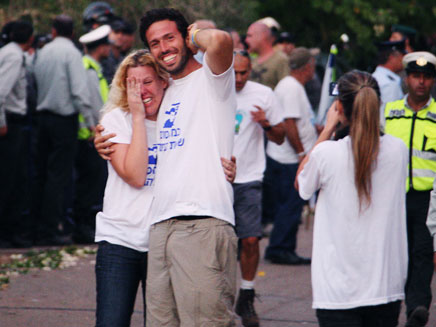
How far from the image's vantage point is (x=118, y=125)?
4.46m

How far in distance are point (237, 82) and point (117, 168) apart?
10.0ft

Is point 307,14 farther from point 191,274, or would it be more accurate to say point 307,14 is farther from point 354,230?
point 191,274

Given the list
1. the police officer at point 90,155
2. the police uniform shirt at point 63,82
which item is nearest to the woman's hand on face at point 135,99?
the police uniform shirt at point 63,82

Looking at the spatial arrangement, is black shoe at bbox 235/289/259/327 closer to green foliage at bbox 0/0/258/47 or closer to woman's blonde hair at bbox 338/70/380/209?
woman's blonde hair at bbox 338/70/380/209

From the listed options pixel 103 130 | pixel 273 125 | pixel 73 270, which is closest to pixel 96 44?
pixel 73 270

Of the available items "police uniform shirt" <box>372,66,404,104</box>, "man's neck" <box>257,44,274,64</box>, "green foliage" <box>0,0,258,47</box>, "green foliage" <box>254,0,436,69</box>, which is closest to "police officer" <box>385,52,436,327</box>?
"police uniform shirt" <box>372,66,404,104</box>

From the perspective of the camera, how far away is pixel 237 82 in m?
7.25

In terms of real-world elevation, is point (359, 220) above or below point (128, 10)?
below

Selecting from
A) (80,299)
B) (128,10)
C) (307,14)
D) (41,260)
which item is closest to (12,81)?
(41,260)

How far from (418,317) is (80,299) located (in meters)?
2.88

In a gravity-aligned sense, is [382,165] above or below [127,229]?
above

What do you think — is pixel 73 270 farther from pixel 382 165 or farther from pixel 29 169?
pixel 382 165

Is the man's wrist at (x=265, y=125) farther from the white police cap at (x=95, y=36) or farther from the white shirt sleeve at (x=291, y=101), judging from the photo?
the white police cap at (x=95, y=36)

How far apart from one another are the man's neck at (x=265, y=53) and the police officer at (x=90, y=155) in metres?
1.81
